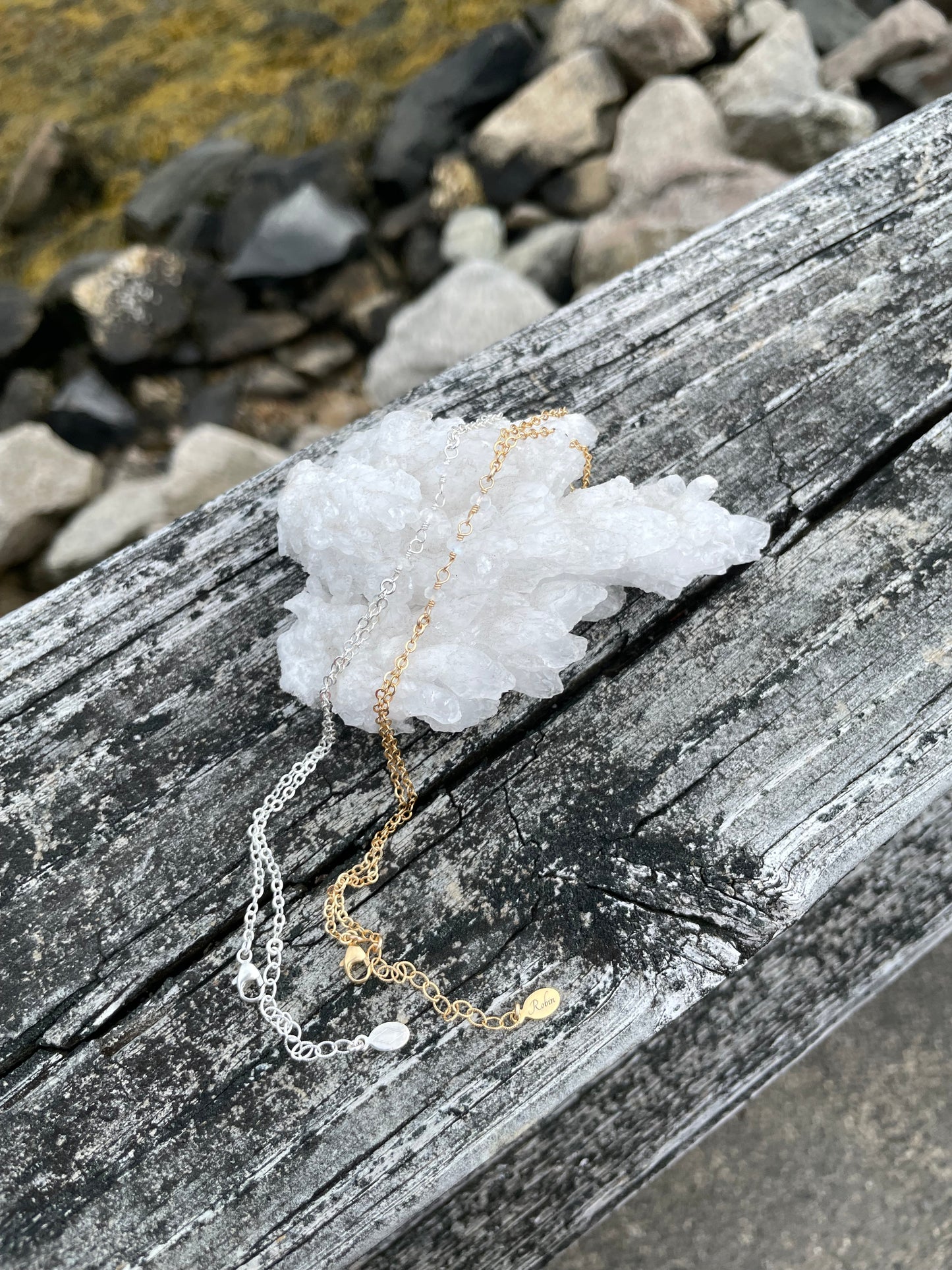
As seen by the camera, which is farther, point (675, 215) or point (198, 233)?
point (198, 233)

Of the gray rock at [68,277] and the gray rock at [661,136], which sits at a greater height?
the gray rock at [68,277]

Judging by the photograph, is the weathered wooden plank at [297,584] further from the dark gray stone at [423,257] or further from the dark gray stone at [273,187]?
the dark gray stone at [273,187]

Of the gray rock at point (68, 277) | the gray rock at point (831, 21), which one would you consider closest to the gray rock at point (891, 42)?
the gray rock at point (831, 21)

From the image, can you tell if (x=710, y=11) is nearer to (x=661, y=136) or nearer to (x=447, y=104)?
(x=661, y=136)

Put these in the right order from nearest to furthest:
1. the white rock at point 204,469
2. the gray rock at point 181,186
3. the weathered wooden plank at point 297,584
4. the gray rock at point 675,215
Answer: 1. the weathered wooden plank at point 297,584
2. the gray rock at point 675,215
3. the white rock at point 204,469
4. the gray rock at point 181,186

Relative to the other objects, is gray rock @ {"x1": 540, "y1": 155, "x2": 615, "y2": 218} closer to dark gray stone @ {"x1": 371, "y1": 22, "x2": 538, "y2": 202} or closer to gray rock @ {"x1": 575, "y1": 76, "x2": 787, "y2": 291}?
gray rock @ {"x1": 575, "y1": 76, "x2": 787, "y2": 291}

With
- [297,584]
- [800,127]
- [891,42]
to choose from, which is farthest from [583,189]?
[297,584]
